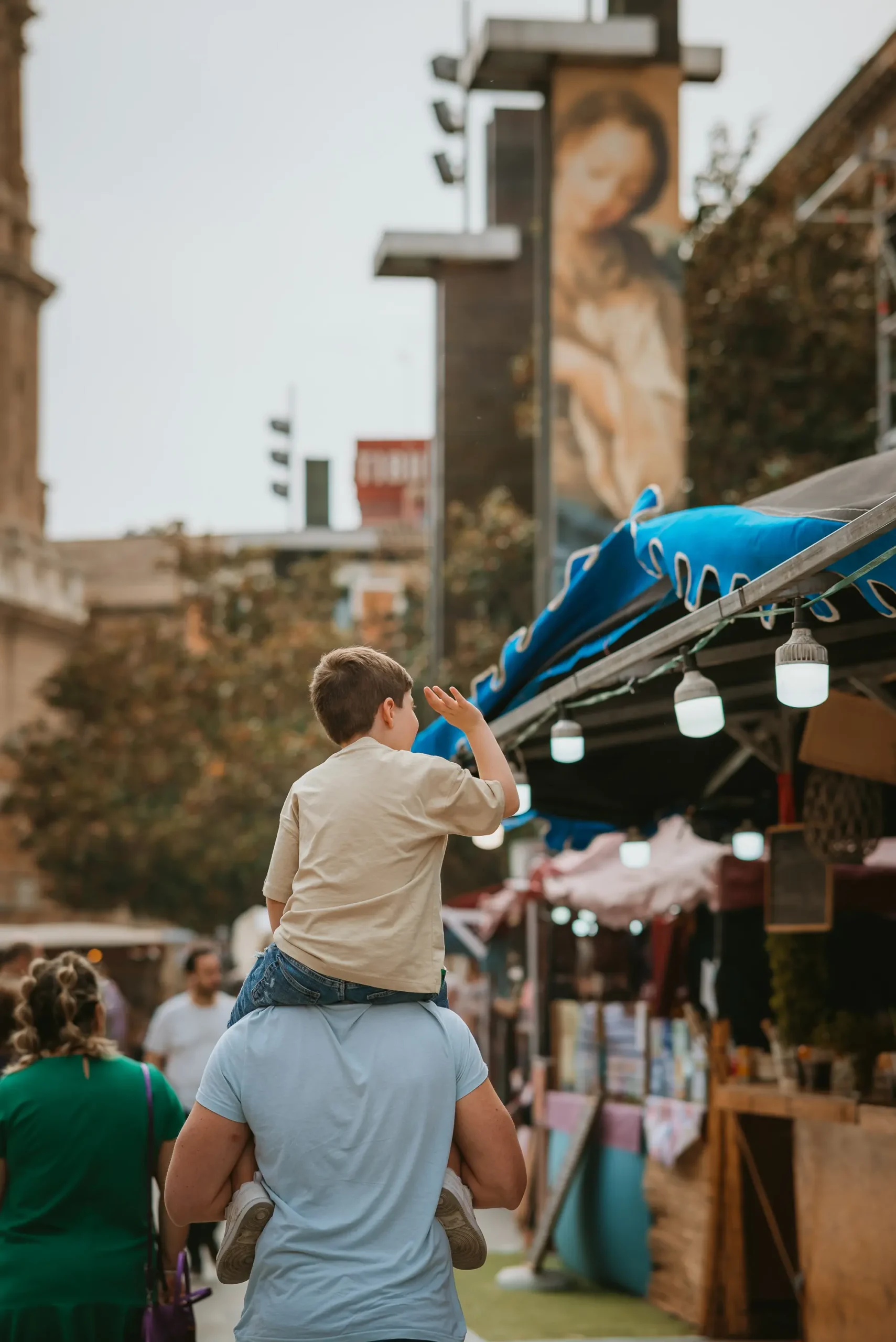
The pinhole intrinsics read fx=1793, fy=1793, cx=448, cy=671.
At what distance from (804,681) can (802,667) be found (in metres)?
0.03

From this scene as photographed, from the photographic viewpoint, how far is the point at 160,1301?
464 centimetres

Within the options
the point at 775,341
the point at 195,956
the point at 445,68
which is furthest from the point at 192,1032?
the point at 445,68

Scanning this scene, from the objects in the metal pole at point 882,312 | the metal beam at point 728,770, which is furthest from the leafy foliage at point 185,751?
the metal beam at point 728,770

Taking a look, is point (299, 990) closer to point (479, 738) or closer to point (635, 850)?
point (479, 738)

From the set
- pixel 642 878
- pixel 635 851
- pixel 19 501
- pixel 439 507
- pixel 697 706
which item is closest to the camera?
pixel 697 706

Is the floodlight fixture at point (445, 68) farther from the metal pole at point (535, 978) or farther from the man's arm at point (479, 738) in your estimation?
the man's arm at point (479, 738)

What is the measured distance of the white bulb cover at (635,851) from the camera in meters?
9.66

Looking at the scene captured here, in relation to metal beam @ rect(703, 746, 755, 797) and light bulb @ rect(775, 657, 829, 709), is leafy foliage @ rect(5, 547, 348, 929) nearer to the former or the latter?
metal beam @ rect(703, 746, 755, 797)

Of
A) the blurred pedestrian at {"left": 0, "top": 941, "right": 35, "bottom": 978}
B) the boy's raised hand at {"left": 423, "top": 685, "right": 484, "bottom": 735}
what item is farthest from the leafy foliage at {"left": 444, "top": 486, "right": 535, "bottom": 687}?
the boy's raised hand at {"left": 423, "top": 685, "right": 484, "bottom": 735}

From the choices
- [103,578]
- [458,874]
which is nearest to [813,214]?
[458,874]

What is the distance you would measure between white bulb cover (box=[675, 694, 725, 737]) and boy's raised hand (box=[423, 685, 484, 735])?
1802 millimetres

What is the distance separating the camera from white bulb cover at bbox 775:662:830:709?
434 centimetres

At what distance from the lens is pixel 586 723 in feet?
23.9

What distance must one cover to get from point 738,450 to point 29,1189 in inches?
779
